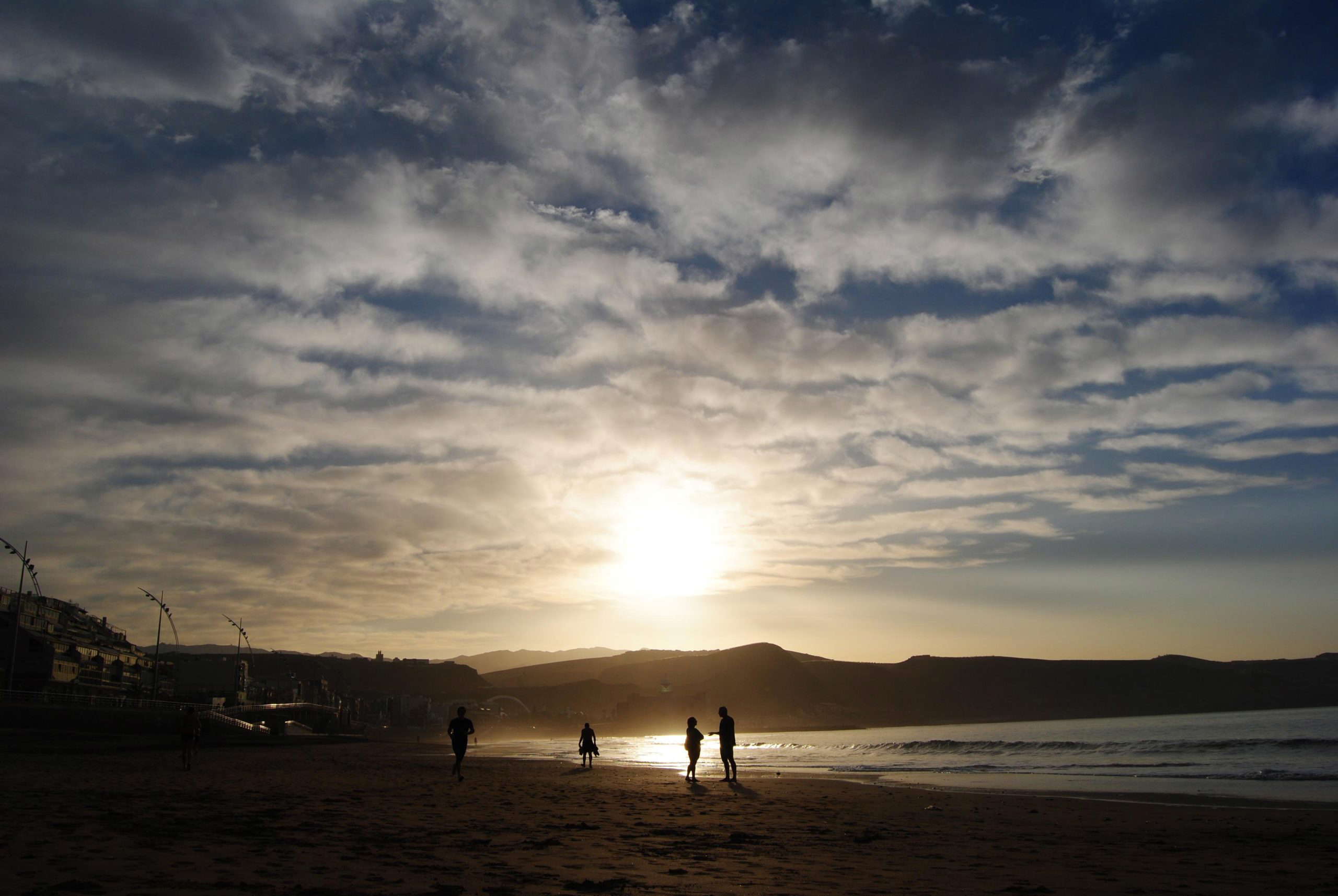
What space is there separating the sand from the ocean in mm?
6599

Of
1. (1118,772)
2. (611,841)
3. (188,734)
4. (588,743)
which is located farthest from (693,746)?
(1118,772)

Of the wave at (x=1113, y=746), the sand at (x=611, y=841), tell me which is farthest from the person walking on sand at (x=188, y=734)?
the wave at (x=1113, y=746)

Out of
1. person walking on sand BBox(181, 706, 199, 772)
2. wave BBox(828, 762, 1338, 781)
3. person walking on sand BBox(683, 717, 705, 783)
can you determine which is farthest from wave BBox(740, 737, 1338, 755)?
person walking on sand BBox(181, 706, 199, 772)

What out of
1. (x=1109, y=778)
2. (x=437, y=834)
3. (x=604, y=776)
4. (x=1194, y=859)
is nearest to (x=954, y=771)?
(x=1109, y=778)

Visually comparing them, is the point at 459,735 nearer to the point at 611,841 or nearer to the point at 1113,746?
the point at 611,841

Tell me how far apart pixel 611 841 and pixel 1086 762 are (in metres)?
33.6

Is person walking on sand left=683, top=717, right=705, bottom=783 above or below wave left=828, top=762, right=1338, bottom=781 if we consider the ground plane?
above

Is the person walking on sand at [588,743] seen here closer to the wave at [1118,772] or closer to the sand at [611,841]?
the wave at [1118,772]

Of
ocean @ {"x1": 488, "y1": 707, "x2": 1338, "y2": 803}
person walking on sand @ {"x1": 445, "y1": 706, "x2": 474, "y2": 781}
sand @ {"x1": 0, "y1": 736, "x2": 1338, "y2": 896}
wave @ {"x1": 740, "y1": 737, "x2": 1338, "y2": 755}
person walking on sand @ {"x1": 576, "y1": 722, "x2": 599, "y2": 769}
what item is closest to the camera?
sand @ {"x1": 0, "y1": 736, "x2": 1338, "y2": 896}

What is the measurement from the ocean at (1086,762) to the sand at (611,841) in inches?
260

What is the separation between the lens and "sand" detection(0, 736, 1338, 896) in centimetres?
773

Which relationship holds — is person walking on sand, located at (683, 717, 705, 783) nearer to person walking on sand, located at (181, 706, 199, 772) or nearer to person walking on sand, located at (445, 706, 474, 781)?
person walking on sand, located at (445, 706, 474, 781)

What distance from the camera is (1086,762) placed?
36.8m

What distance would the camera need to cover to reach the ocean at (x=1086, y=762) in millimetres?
24328
